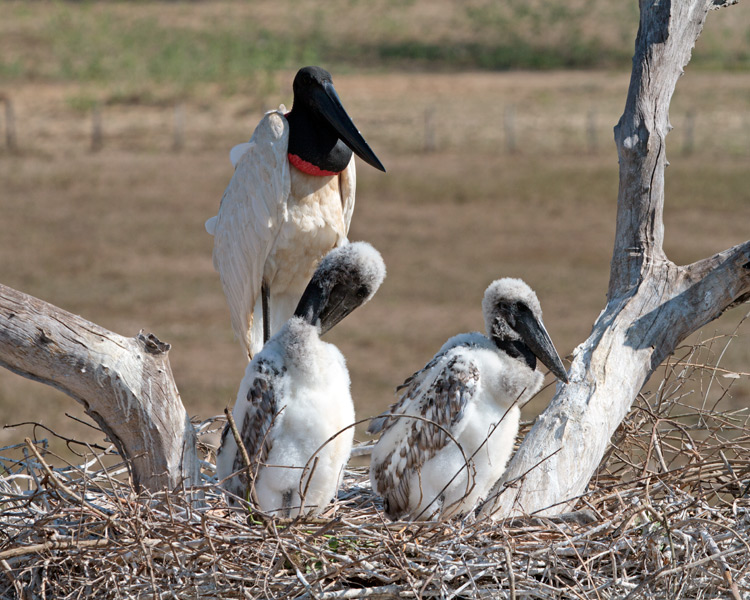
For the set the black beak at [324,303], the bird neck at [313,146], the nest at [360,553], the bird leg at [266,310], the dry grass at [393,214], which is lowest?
the dry grass at [393,214]

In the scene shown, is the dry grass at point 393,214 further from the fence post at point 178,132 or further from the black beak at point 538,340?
the black beak at point 538,340

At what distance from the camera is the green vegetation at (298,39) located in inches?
1300

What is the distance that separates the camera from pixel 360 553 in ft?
14.0

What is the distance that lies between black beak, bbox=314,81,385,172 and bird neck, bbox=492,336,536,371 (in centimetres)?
139

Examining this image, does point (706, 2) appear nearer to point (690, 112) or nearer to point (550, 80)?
point (690, 112)

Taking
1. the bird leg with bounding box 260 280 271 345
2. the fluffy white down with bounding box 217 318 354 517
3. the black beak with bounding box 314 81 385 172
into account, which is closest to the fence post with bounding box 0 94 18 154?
the bird leg with bounding box 260 280 271 345

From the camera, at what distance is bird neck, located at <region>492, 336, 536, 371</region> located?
4.99 meters

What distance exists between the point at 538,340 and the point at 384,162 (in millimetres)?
20627

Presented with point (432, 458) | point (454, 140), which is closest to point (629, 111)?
point (432, 458)

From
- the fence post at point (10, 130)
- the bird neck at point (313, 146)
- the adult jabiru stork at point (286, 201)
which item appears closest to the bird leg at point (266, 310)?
the adult jabiru stork at point (286, 201)

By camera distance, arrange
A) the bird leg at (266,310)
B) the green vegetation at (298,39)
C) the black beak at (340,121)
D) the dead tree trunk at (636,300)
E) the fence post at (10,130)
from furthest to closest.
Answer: the green vegetation at (298,39), the fence post at (10,130), the bird leg at (266,310), the black beak at (340,121), the dead tree trunk at (636,300)

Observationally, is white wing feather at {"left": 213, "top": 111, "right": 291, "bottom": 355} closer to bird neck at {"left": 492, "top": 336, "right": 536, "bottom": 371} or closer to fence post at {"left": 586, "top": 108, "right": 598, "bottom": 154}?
bird neck at {"left": 492, "top": 336, "right": 536, "bottom": 371}

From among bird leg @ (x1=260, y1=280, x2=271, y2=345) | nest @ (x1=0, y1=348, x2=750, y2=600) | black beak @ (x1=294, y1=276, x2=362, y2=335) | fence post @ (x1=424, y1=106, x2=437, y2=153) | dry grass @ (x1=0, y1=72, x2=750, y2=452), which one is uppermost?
black beak @ (x1=294, y1=276, x2=362, y2=335)

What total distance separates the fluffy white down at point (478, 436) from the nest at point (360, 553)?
1.19ft
